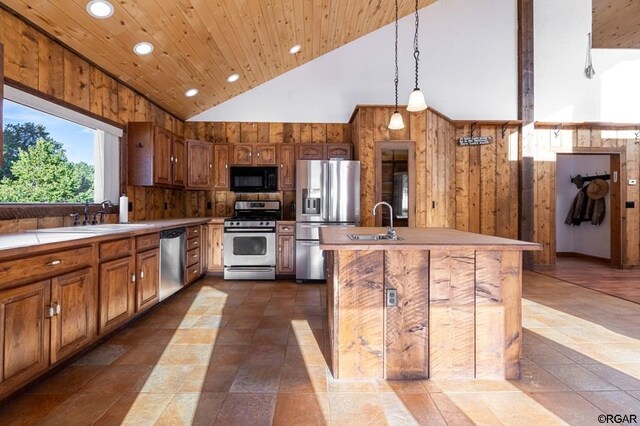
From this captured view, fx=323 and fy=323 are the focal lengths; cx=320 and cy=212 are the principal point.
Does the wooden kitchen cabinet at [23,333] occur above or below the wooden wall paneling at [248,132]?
below

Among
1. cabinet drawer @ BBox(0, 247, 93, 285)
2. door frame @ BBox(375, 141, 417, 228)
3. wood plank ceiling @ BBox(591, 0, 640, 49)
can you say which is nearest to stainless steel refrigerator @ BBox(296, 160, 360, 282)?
door frame @ BBox(375, 141, 417, 228)

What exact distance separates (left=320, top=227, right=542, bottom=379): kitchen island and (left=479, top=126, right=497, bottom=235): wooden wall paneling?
11.5ft

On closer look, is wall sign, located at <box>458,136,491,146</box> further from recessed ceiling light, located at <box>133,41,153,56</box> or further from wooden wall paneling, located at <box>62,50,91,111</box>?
wooden wall paneling, located at <box>62,50,91,111</box>

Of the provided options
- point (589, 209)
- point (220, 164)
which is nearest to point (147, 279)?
point (220, 164)

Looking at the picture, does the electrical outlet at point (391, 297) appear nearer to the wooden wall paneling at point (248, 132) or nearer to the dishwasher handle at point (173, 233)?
the dishwasher handle at point (173, 233)

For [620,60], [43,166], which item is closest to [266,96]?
[43,166]

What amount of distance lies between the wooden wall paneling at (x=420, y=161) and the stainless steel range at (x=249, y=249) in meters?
2.07

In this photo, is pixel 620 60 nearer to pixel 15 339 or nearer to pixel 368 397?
pixel 368 397

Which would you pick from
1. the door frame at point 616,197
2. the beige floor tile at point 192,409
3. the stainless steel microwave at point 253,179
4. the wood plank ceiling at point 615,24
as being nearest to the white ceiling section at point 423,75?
the stainless steel microwave at point 253,179

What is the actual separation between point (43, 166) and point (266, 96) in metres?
3.30

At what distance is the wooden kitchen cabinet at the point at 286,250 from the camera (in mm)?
4664

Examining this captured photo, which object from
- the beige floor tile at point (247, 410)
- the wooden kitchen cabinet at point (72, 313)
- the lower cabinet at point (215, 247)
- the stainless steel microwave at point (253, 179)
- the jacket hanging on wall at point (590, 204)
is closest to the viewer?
the beige floor tile at point (247, 410)

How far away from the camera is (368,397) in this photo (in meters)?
1.82

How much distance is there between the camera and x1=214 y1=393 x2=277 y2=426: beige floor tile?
63.5 inches
